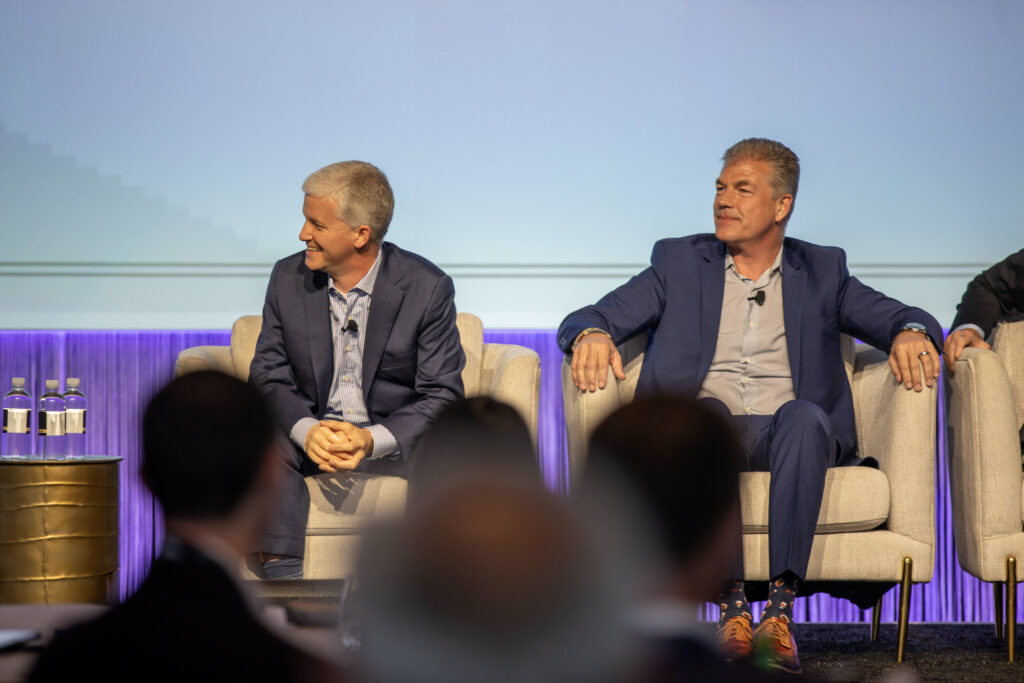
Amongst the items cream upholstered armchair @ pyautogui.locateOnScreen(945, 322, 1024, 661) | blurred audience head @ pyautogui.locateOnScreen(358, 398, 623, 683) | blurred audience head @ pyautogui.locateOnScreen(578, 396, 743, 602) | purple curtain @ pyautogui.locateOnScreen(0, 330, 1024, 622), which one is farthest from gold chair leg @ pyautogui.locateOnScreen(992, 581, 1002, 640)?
blurred audience head @ pyautogui.locateOnScreen(358, 398, 623, 683)

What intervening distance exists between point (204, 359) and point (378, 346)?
45cm

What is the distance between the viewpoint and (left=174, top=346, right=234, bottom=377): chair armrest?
2.68 meters

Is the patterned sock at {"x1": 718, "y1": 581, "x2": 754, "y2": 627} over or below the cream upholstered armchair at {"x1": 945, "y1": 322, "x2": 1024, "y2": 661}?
below

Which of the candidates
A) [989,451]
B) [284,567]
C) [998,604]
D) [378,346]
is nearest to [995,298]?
[989,451]

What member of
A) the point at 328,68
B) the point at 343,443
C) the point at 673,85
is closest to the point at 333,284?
the point at 343,443

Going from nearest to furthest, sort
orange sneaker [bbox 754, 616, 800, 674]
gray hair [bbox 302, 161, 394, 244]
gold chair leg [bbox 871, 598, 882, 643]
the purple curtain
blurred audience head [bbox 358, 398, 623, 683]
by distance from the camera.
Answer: blurred audience head [bbox 358, 398, 623, 683] < orange sneaker [bbox 754, 616, 800, 674] < gray hair [bbox 302, 161, 394, 244] < gold chair leg [bbox 871, 598, 882, 643] < the purple curtain

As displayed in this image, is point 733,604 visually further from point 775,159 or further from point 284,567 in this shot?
point 775,159

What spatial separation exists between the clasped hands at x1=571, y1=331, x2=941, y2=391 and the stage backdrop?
3.75ft

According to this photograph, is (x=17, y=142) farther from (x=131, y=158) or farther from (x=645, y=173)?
(x=645, y=173)

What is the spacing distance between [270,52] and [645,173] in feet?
4.43

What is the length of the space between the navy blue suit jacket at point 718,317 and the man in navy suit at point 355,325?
339 millimetres

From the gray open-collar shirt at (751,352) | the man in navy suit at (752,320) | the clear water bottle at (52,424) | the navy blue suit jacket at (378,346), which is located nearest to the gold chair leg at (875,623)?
the man in navy suit at (752,320)

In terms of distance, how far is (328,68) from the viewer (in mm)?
3701

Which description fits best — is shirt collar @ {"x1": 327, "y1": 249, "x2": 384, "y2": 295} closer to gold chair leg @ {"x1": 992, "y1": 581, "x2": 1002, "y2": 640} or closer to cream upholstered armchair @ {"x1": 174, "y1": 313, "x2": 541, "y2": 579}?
cream upholstered armchair @ {"x1": 174, "y1": 313, "x2": 541, "y2": 579}
